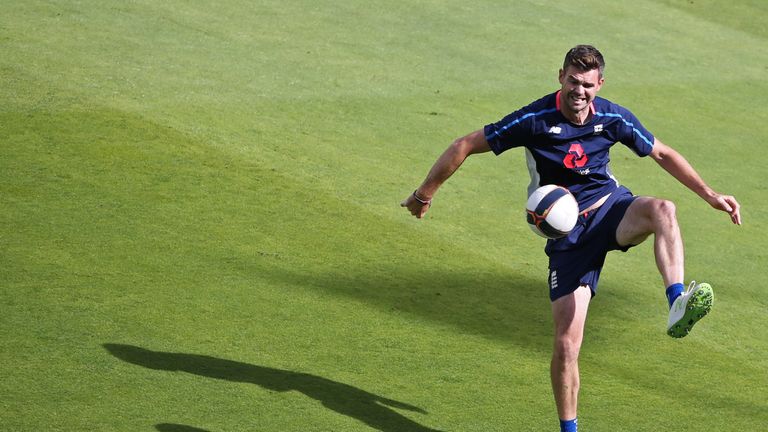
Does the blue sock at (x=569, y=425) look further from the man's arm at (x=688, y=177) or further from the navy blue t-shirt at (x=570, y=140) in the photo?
the man's arm at (x=688, y=177)

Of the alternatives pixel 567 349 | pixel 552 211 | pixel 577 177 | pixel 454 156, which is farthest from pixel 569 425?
pixel 454 156

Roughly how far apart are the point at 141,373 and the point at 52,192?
3092 mm

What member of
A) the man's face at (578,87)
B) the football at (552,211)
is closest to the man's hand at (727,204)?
the football at (552,211)

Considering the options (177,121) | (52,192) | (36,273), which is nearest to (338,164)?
(177,121)

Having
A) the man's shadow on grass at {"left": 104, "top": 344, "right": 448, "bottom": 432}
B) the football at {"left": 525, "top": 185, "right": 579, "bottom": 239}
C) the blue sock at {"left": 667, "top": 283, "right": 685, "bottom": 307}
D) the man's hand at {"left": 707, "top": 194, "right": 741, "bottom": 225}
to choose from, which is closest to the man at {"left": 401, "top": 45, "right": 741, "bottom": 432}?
the man's hand at {"left": 707, "top": 194, "right": 741, "bottom": 225}

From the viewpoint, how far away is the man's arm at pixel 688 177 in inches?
259

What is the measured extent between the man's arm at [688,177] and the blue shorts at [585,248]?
12.5 inches

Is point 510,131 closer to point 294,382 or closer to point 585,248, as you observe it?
point 585,248

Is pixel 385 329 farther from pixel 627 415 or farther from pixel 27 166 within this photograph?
pixel 27 166

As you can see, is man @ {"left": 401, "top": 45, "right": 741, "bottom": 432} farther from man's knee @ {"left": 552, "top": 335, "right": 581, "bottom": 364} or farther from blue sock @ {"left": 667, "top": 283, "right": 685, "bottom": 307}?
blue sock @ {"left": 667, "top": 283, "right": 685, "bottom": 307}

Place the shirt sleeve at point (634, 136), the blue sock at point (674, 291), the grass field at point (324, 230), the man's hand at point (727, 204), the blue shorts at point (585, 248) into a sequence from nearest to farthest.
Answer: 1. the blue sock at point (674, 291)
2. the man's hand at point (727, 204)
3. the blue shorts at point (585, 248)
4. the shirt sleeve at point (634, 136)
5. the grass field at point (324, 230)

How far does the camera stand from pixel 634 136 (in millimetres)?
6898

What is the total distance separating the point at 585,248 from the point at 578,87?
0.92 m

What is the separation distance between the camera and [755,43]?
1666 centimetres
